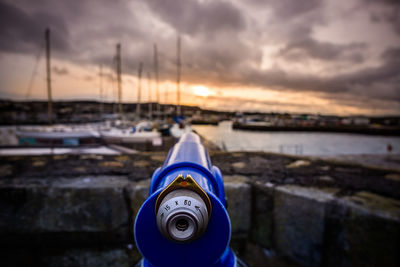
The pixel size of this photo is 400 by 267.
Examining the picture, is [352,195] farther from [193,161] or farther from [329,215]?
[193,161]

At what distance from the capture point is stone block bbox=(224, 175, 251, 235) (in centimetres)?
214

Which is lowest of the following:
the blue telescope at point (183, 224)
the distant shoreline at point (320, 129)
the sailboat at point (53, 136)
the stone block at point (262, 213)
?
the distant shoreline at point (320, 129)

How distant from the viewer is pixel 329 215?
1792mm

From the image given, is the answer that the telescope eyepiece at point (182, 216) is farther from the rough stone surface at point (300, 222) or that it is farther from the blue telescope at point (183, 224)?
the rough stone surface at point (300, 222)

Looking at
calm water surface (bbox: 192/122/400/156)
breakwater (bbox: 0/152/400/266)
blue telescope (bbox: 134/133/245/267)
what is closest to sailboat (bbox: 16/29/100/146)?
calm water surface (bbox: 192/122/400/156)

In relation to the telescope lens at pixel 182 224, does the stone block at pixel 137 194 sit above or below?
below

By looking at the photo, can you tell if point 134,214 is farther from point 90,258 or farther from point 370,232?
point 370,232

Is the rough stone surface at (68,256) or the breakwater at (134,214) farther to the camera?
the rough stone surface at (68,256)

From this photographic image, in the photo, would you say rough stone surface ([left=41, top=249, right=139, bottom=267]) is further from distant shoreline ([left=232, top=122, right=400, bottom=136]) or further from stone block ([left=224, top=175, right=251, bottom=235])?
distant shoreline ([left=232, top=122, right=400, bottom=136])

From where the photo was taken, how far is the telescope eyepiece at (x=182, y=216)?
789mm

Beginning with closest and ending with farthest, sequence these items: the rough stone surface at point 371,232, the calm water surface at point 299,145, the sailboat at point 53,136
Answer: the rough stone surface at point 371,232
the sailboat at point 53,136
the calm water surface at point 299,145

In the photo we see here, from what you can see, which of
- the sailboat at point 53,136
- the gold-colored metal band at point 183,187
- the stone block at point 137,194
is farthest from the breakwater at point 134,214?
the sailboat at point 53,136

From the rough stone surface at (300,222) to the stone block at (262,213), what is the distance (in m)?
0.07

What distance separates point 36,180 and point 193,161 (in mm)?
2130
